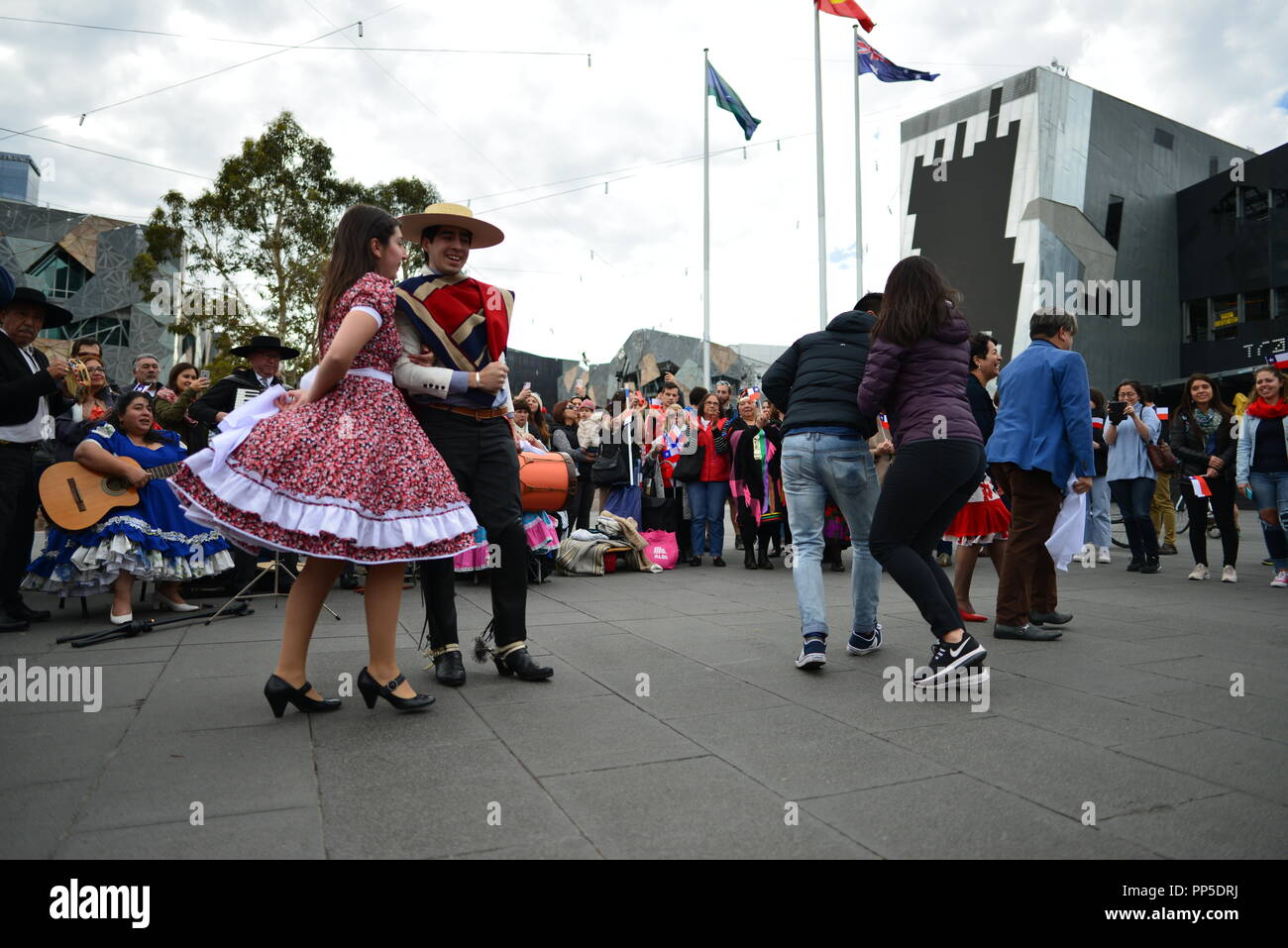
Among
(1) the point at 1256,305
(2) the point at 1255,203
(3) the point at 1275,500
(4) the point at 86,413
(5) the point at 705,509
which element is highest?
(2) the point at 1255,203

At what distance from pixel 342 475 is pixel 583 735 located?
1263mm

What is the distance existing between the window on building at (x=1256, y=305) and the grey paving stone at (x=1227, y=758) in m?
33.7

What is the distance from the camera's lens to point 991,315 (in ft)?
104

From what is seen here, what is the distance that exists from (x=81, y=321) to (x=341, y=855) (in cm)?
4919

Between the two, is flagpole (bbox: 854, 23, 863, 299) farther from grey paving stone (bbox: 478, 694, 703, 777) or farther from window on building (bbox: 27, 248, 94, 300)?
window on building (bbox: 27, 248, 94, 300)

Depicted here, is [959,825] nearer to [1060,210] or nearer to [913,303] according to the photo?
[913,303]

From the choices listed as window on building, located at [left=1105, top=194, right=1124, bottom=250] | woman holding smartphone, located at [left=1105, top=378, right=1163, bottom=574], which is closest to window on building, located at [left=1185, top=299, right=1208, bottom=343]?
window on building, located at [left=1105, top=194, right=1124, bottom=250]

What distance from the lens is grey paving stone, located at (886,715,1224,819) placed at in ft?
8.21

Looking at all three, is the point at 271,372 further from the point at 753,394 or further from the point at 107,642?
the point at 753,394

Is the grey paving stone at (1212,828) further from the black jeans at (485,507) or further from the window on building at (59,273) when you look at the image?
the window on building at (59,273)

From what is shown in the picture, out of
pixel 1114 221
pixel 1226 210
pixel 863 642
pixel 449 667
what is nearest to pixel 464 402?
pixel 449 667

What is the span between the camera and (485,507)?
3889 mm

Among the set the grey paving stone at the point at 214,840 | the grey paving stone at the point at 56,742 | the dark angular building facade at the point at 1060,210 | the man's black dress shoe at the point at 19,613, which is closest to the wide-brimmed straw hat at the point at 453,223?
the grey paving stone at the point at 56,742
